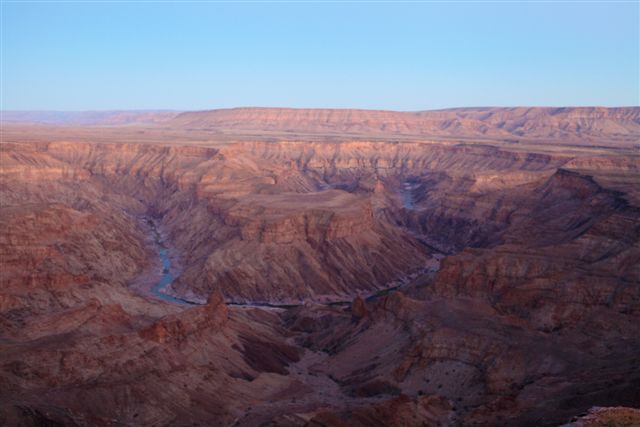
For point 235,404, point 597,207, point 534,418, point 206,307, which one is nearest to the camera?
point 534,418

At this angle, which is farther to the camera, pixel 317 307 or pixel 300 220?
pixel 300 220

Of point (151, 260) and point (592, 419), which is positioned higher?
point (592, 419)

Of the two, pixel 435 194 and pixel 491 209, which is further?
pixel 435 194

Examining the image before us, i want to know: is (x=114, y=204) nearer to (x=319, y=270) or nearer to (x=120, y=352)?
(x=319, y=270)

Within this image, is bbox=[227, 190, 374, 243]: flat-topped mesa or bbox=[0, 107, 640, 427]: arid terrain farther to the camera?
bbox=[227, 190, 374, 243]: flat-topped mesa

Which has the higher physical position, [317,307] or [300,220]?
[300,220]

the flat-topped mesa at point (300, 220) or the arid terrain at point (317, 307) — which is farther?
the flat-topped mesa at point (300, 220)

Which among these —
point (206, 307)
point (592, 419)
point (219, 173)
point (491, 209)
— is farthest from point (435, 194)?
point (592, 419)

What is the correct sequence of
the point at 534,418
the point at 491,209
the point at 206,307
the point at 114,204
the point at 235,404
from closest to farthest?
the point at 534,418
the point at 235,404
the point at 206,307
the point at 491,209
the point at 114,204
